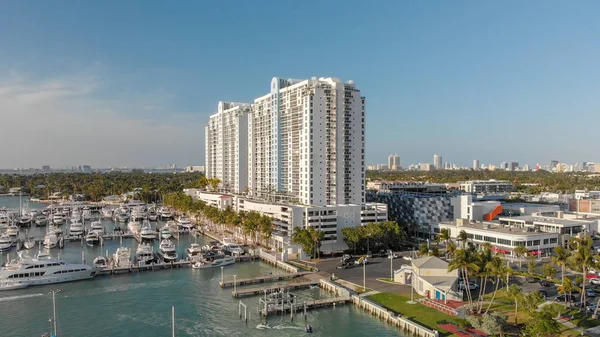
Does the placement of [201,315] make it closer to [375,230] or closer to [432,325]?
[432,325]

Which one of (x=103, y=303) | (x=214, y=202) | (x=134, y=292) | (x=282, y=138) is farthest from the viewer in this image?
(x=214, y=202)

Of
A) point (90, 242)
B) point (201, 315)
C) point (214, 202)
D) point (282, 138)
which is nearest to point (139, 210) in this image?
point (214, 202)

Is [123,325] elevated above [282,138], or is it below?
below

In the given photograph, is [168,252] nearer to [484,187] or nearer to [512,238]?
[512,238]

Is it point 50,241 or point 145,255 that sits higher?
point 50,241

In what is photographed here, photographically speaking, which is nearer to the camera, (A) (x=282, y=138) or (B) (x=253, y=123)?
(A) (x=282, y=138)

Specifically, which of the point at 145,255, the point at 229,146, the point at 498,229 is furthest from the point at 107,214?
the point at 498,229
